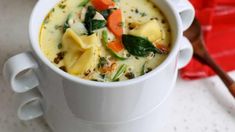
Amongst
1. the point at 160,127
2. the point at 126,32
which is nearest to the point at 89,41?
the point at 126,32

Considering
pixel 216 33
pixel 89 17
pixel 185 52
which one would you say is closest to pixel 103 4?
pixel 89 17

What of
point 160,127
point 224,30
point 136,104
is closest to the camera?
point 136,104

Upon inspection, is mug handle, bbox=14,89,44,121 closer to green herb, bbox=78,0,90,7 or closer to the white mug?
the white mug

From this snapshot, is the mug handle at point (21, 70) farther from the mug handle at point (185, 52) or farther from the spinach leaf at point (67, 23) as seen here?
the mug handle at point (185, 52)

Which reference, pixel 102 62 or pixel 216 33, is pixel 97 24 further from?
pixel 216 33

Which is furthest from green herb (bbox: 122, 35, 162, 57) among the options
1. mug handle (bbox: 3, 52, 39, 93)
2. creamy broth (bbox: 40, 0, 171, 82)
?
mug handle (bbox: 3, 52, 39, 93)

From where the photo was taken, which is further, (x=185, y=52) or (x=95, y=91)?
(x=185, y=52)

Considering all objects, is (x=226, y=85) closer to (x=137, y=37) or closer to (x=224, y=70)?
(x=224, y=70)
